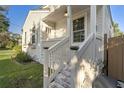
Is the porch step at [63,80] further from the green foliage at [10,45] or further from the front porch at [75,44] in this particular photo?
the green foliage at [10,45]

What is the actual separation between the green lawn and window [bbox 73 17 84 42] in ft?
6.07

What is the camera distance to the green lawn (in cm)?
643

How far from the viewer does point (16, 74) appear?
7.36 m

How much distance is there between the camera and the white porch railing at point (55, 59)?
567cm

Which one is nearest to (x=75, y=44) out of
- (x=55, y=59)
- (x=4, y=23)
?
(x=55, y=59)

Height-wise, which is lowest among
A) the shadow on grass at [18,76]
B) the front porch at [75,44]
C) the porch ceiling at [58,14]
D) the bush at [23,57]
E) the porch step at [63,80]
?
the shadow on grass at [18,76]

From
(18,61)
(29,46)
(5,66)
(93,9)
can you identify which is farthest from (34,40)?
(93,9)

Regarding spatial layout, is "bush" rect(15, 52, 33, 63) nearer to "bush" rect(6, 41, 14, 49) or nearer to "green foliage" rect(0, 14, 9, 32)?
"green foliage" rect(0, 14, 9, 32)

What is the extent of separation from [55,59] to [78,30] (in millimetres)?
1812

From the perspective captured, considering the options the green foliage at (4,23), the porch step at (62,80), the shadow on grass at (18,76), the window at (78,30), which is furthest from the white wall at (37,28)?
the porch step at (62,80)

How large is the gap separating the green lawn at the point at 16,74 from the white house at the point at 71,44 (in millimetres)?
936

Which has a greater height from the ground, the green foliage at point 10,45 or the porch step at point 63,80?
the green foliage at point 10,45

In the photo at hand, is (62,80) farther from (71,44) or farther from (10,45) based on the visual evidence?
(10,45)
